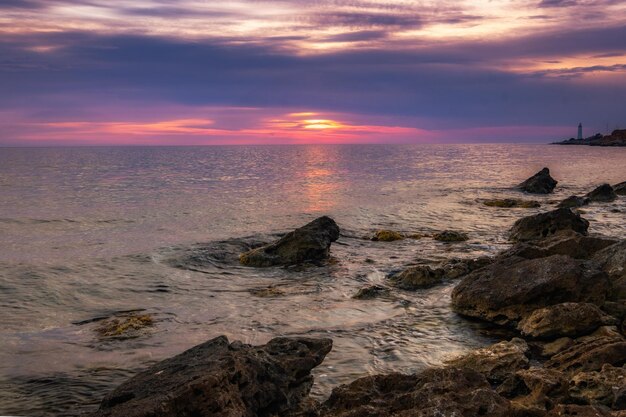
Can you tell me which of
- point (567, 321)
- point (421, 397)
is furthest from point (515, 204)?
point (421, 397)

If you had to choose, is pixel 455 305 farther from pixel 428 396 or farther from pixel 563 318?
pixel 428 396

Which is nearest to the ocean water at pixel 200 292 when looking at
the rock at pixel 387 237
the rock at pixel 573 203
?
the rock at pixel 387 237

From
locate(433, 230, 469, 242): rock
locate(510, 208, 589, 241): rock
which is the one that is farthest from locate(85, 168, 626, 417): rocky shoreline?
locate(433, 230, 469, 242): rock

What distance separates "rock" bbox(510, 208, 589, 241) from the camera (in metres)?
23.8

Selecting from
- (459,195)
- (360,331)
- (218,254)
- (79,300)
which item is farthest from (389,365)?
(459,195)

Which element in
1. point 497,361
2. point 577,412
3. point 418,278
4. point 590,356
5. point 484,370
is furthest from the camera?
point 418,278

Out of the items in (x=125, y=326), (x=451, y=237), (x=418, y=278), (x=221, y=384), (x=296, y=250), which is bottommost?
(x=125, y=326)

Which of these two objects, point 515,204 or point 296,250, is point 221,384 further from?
point 515,204

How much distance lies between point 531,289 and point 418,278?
15.3 feet

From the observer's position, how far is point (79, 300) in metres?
18.6

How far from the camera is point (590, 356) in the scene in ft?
34.0

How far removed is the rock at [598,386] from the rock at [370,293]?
327 inches

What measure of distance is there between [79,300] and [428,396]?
46.1 ft

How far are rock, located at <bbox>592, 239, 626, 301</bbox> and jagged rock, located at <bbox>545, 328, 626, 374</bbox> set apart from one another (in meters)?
3.97
